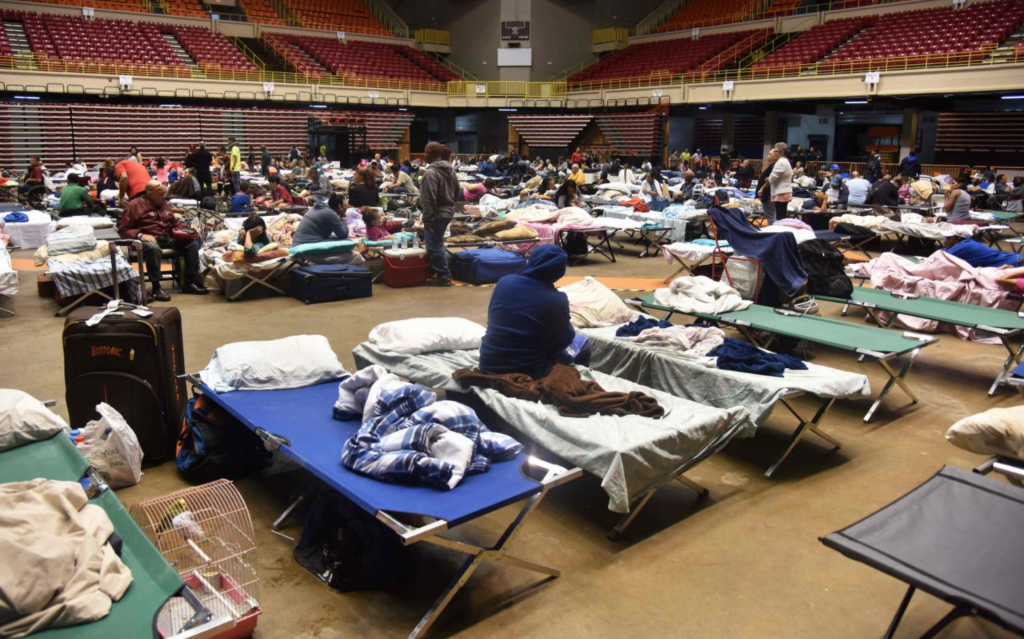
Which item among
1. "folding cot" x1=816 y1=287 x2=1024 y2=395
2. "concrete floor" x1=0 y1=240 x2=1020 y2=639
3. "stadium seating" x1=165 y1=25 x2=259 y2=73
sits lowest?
"concrete floor" x1=0 y1=240 x2=1020 y2=639

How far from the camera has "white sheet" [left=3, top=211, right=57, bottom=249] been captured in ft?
A: 37.4

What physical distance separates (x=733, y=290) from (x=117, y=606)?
494 cm

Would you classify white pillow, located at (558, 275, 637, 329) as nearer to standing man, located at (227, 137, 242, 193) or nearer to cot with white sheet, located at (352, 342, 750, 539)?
cot with white sheet, located at (352, 342, 750, 539)

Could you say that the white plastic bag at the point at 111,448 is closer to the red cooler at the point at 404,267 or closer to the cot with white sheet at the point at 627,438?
the cot with white sheet at the point at 627,438

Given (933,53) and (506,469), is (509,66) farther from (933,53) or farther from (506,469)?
(506,469)

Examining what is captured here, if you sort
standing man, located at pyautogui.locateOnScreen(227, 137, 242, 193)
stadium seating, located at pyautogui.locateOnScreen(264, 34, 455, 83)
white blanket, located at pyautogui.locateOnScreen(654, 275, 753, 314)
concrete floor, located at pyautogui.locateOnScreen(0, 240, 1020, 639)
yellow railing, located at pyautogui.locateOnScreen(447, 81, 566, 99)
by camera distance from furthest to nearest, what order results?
yellow railing, located at pyautogui.locateOnScreen(447, 81, 566, 99) < stadium seating, located at pyautogui.locateOnScreen(264, 34, 455, 83) < standing man, located at pyautogui.locateOnScreen(227, 137, 242, 193) < white blanket, located at pyautogui.locateOnScreen(654, 275, 753, 314) < concrete floor, located at pyautogui.locateOnScreen(0, 240, 1020, 639)

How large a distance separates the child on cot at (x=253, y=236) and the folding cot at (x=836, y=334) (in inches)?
161

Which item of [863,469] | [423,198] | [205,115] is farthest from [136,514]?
[205,115]

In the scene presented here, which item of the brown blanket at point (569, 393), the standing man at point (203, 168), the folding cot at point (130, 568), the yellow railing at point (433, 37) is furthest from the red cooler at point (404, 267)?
the yellow railing at point (433, 37)

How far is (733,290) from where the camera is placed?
20.1 ft

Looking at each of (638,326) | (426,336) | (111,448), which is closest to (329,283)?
(426,336)

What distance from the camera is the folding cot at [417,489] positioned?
2684 mm

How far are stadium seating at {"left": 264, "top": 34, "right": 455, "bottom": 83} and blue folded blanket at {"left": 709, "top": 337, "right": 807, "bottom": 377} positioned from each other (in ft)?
79.4

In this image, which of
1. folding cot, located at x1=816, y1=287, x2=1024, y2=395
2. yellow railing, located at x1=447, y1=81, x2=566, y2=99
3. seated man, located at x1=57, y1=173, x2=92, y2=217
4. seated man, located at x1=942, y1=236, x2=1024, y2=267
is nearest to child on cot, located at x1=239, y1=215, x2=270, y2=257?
seated man, located at x1=57, y1=173, x2=92, y2=217
